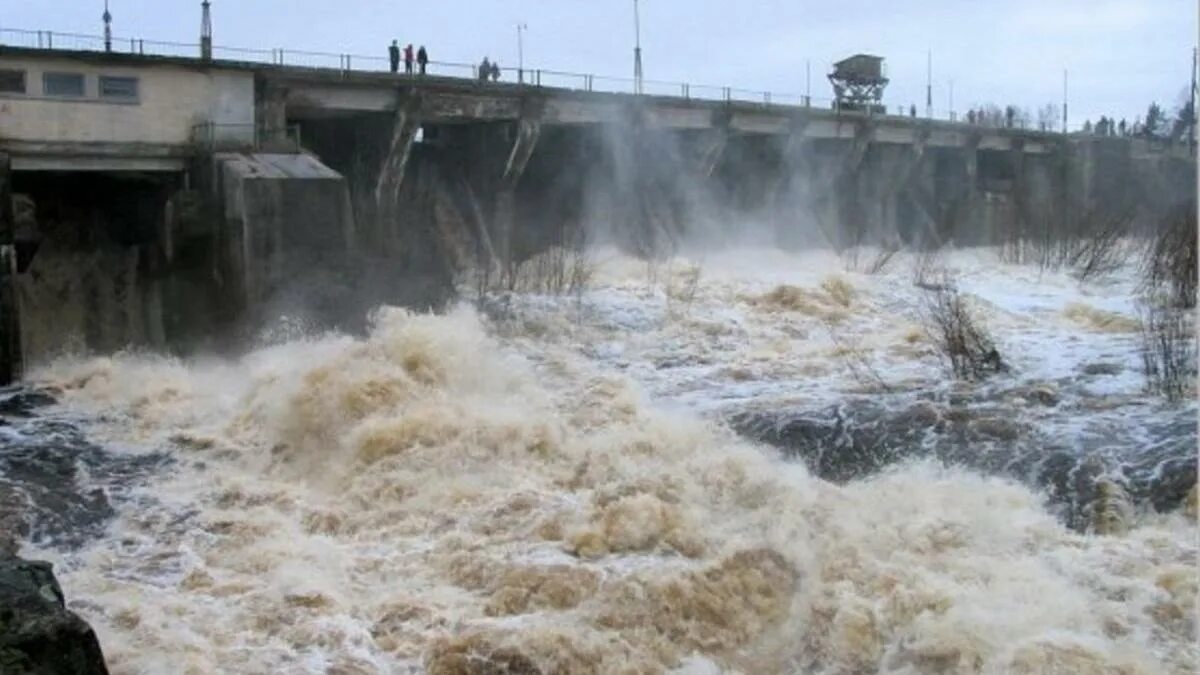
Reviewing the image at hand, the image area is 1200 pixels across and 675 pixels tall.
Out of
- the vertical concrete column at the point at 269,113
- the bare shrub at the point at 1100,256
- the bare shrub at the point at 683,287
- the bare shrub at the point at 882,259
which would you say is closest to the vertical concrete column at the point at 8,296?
the vertical concrete column at the point at 269,113

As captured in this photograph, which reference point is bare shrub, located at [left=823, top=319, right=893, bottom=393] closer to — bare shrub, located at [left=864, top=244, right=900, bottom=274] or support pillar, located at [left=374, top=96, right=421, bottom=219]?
support pillar, located at [left=374, top=96, right=421, bottom=219]

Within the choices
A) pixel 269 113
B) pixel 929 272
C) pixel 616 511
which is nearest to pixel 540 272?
pixel 269 113

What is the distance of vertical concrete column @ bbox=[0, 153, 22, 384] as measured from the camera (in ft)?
55.5

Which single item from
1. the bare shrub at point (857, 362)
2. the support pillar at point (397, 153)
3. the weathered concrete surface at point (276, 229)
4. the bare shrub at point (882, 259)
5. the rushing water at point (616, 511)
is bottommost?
the rushing water at point (616, 511)

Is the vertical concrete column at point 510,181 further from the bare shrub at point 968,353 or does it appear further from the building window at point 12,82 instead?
the bare shrub at point 968,353

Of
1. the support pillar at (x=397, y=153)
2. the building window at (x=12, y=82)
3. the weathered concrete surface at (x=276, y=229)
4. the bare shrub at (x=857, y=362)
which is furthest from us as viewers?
the support pillar at (x=397, y=153)

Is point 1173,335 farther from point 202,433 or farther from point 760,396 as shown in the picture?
point 202,433

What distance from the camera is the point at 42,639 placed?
23.0 ft

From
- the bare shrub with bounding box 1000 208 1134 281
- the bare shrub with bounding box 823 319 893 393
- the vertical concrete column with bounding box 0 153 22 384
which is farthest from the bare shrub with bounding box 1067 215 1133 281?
the vertical concrete column with bounding box 0 153 22 384

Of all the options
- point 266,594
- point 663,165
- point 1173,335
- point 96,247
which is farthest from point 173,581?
point 663,165

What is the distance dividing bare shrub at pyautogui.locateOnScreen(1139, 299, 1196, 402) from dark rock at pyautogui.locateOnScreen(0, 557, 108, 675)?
1083 cm

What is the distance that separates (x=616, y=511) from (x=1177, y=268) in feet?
42.7

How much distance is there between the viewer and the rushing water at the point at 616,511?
8.00 m

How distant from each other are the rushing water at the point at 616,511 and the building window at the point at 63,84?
460cm
